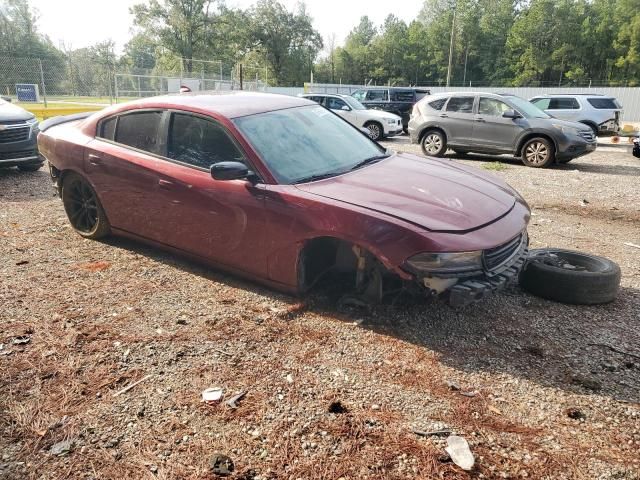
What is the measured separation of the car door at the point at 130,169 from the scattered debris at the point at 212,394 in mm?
1957

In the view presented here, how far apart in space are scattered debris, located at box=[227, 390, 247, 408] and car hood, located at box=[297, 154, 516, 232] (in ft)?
4.60

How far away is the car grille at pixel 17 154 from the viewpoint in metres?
8.33

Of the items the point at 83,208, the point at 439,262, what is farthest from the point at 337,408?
the point at 83,208

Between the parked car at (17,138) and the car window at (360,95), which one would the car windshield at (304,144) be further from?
the car window at (360,95)

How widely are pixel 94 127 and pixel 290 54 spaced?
221 ft

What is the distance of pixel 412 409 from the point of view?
8.62 feet

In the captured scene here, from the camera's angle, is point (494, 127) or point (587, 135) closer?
point (587, 135)

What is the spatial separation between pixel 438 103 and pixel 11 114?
9.57 metres

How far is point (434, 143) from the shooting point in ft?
41.5

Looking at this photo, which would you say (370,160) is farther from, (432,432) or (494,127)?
(494,127)

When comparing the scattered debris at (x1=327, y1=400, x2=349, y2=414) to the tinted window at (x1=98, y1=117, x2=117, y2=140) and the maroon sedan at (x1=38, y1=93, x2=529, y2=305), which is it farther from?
the tinted window at (x1=98, y1=117, x2=117, y2=140)

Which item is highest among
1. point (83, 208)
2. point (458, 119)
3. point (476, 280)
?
point (458, 119)

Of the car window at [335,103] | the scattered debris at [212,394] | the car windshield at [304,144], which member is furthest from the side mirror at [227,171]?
the car window at [335,103]

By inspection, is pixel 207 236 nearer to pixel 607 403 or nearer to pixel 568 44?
pixel 607 403
